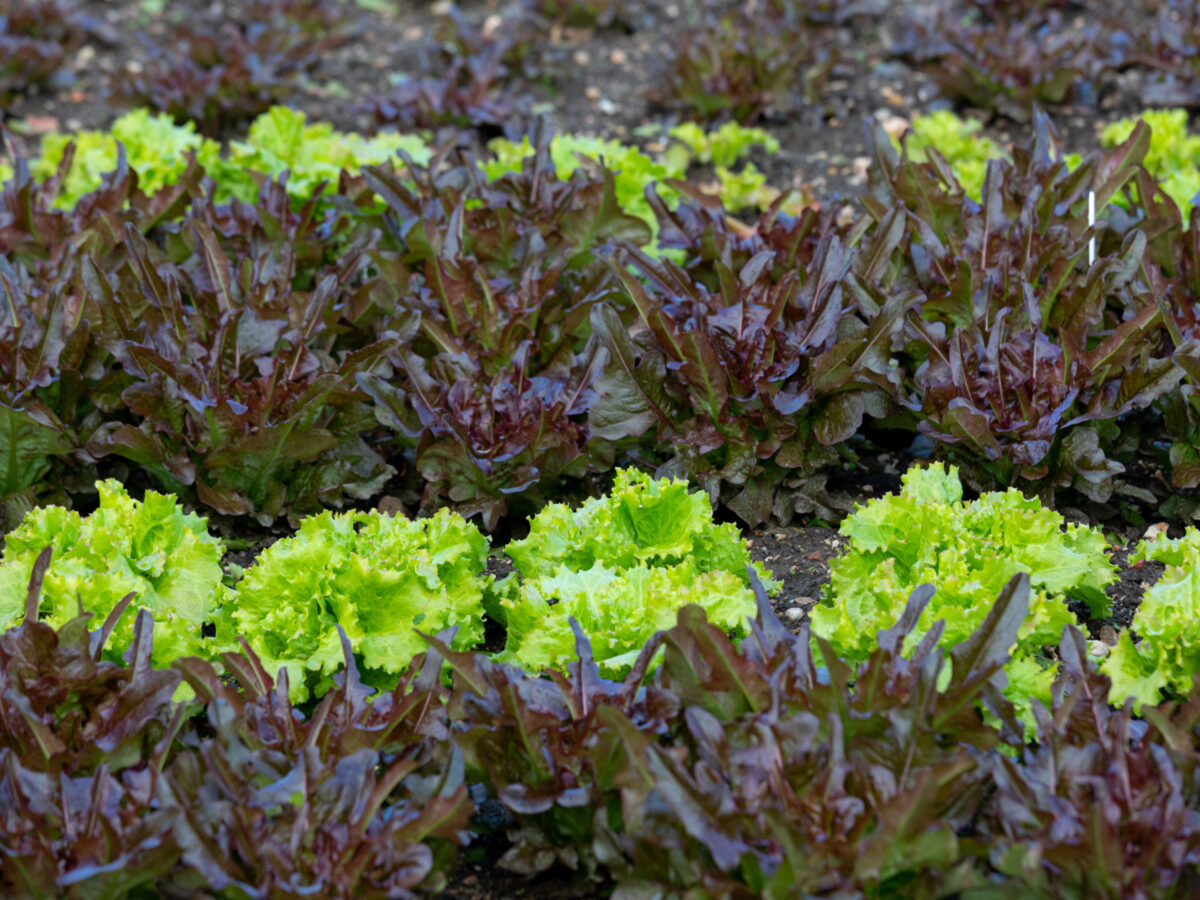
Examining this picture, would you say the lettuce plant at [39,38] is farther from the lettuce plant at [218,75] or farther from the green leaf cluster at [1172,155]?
the green leaf cluster at [1172,155]

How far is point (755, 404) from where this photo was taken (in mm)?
3445

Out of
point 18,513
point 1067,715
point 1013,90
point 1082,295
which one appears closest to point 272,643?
point 18,513

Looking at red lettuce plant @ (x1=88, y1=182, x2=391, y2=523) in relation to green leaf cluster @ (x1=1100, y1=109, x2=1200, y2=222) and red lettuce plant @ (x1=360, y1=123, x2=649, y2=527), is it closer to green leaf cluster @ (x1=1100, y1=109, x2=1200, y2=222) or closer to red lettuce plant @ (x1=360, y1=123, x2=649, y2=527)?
red lettuce plant @ (x1=360, y1=123, x2=649, y2=527)

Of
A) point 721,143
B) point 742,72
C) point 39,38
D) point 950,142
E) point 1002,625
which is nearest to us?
point 1002,625

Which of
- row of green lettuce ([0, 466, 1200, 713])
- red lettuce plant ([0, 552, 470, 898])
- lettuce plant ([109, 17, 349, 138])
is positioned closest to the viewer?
red lettuce plant ([0, 552, 470, 898])

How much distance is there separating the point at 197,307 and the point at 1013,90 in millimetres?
4381

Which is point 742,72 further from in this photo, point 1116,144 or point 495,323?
point 495,323

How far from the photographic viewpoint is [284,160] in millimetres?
5117

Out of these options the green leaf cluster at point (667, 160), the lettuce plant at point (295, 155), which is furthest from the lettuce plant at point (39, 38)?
the green leaf cluster at point (667, 160)

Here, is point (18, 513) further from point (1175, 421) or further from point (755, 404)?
point (1175, 421)

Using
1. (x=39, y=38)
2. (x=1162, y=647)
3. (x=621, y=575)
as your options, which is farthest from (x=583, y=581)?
(x=39, y=38)

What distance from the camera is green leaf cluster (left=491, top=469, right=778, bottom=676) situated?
2.66 meters

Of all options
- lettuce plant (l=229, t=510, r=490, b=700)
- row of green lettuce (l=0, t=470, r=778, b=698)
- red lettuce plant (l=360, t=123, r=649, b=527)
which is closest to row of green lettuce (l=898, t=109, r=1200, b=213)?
red lettuce plant (l=360, t=123, r=649, b=527)

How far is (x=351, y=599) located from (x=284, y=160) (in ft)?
9.57
